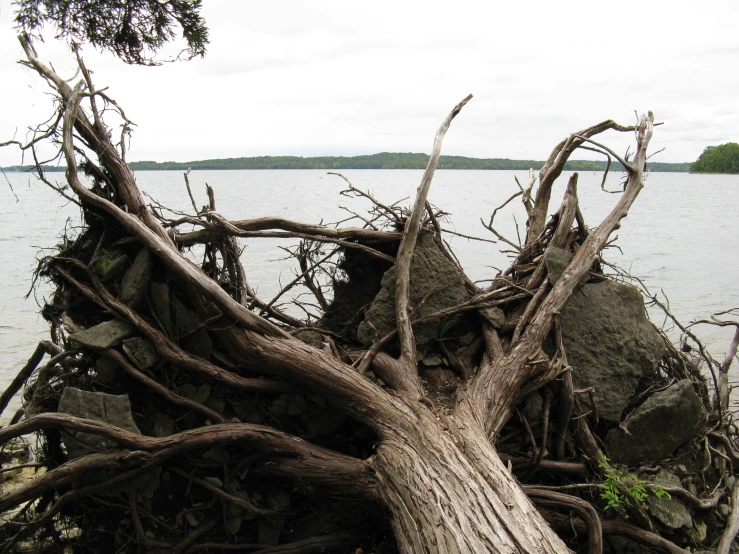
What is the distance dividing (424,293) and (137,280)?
212cm

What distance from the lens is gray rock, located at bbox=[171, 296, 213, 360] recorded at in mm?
3994

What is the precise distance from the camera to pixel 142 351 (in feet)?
12.5

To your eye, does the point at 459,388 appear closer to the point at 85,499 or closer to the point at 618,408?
the point at 618,408

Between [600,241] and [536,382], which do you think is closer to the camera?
[536,382]

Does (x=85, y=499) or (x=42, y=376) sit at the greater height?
(x=42, y=376)

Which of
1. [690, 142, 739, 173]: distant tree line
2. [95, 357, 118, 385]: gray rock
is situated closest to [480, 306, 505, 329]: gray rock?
[95, 357, 118, 385]: gray rock

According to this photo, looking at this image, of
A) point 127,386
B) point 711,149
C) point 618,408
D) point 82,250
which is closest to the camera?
point 127,386

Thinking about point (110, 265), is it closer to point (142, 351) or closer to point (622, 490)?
point (142, 351)

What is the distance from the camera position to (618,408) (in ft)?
14.9

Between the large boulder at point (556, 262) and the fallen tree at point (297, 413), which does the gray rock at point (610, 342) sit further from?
the large boulder at point (556, 262)

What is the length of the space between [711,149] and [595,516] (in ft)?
299

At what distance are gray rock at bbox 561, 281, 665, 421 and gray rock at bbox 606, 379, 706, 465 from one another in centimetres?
17

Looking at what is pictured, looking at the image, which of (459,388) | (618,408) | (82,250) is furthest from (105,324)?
(618,408)

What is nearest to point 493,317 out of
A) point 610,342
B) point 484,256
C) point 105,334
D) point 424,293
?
point 424,293
